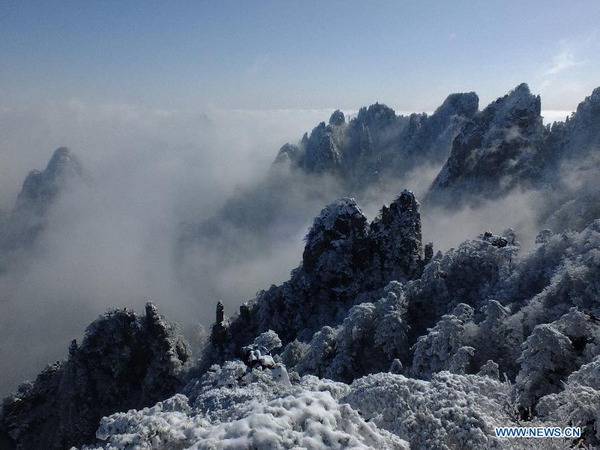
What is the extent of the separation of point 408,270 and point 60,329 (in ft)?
554

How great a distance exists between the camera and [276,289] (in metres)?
79.0

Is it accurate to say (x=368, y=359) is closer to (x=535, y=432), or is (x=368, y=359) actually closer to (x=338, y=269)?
(x=338, y=269)

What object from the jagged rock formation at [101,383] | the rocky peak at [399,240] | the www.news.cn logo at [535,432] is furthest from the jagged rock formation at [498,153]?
the www.news.cn logo at [535,432]

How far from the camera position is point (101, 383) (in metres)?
70.1

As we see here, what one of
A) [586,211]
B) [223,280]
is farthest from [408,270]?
[223,280]

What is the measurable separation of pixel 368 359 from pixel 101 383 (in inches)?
1871

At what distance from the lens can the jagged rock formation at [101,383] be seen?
225 feet

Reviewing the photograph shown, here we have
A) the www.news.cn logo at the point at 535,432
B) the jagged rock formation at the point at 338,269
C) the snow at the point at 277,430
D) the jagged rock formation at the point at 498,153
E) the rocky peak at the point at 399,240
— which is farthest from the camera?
the jagged rock formation at the point at 498,153

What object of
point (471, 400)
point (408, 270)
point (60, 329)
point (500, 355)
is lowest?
point (500, 355)

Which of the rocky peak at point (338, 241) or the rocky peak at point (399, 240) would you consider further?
the rocky peak at point (338, 241)

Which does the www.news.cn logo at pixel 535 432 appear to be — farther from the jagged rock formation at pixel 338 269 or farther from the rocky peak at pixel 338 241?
the rocky peak at pixel 338 241

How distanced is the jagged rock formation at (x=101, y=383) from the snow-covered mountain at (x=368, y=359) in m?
0.22

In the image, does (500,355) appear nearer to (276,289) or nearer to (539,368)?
(539,368)

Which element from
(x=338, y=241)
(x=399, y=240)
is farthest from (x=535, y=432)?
(x=338, y=241)
